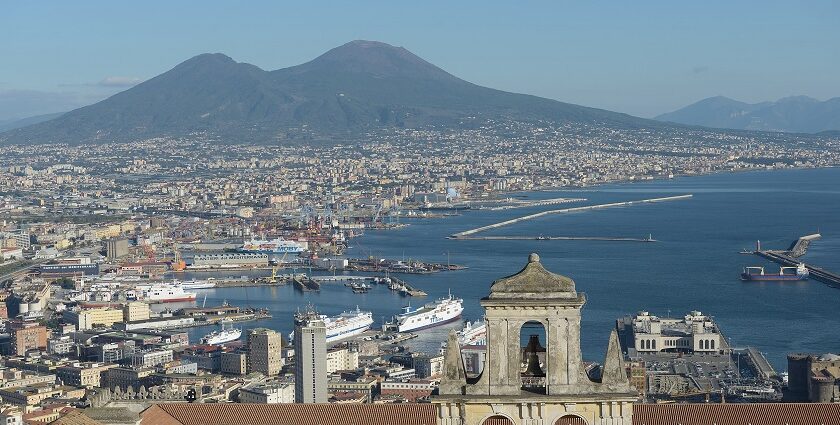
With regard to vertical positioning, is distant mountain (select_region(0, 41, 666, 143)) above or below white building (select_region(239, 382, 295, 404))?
above

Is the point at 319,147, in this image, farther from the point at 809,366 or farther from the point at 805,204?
the point at 809,366

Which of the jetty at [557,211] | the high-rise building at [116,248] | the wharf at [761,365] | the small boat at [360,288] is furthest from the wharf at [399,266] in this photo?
the wharf at [761,365]

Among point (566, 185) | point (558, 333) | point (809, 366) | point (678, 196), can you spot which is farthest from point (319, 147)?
point (558, 333)

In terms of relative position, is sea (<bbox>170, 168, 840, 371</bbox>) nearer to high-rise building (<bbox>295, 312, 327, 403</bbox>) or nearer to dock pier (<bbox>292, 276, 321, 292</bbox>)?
dock pier (<bbox>292, 276, 321, 292</bbox>)

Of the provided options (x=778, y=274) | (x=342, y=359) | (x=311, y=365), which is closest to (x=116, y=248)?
(x=778, y=274)

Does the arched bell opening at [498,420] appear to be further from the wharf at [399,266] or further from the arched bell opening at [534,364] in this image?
the wharf at [399,266]

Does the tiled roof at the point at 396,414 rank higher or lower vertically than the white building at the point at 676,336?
higher

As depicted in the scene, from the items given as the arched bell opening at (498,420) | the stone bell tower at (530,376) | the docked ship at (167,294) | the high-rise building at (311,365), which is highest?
the stone bell tower at (530,376)

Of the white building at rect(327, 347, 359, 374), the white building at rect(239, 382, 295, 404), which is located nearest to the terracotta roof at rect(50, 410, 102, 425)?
the white building at rect(239, 382, 295, 404)
